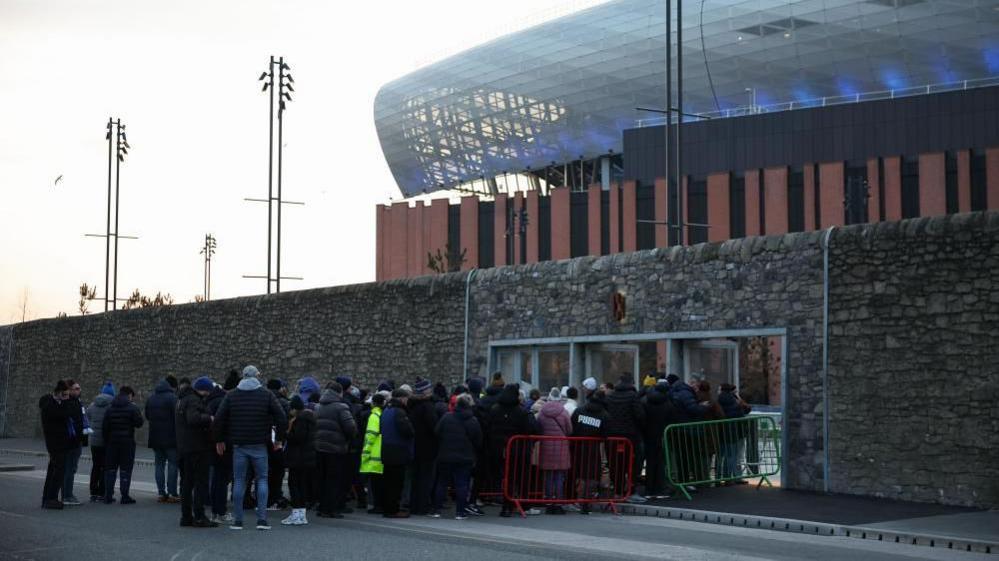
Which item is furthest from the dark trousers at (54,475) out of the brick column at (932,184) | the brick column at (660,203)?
the brick column at (660,203)

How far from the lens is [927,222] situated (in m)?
17.1

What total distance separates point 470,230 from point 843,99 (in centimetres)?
2408

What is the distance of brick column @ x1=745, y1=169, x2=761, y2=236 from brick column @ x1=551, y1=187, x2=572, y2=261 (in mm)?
12976

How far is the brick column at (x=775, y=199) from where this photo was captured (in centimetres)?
6550

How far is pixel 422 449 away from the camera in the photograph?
53.2 ft

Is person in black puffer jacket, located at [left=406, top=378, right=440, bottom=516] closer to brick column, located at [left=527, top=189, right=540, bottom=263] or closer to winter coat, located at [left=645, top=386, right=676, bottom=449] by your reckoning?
winter coat, located at [left=645, top=386, right=676, bottom=449]

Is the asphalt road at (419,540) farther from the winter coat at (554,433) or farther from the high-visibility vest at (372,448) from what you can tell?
the winter coat at (554,433)

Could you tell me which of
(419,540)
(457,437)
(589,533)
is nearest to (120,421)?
(457,437)

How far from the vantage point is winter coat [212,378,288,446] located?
14.6 m

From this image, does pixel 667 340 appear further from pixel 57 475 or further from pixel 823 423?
pixel 57 475

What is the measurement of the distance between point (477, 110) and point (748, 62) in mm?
22248

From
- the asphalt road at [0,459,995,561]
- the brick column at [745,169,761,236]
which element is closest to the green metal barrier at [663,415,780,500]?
the asphalt road at [0,459,995,561]

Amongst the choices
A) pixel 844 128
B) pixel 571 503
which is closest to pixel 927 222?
pixel 571 503

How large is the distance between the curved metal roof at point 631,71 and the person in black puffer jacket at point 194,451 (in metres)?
62.9
